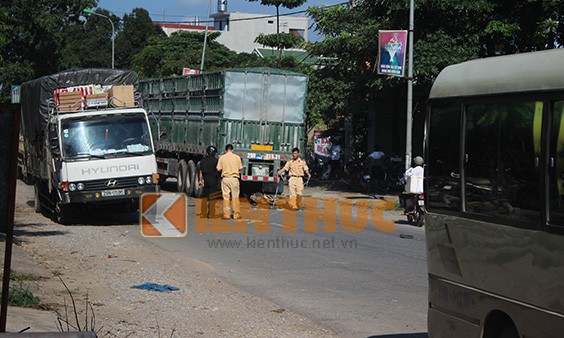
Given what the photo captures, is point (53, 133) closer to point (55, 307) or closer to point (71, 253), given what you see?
point (71, 253)

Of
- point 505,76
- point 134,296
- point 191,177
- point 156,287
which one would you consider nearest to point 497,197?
point 505,76

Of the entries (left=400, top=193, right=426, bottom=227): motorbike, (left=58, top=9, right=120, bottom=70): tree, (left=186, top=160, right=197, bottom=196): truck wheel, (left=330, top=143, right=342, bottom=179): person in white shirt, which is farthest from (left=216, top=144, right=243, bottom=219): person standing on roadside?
(left=58, top=9, right=120, bottom=70): tree

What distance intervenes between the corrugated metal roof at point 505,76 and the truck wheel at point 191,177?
2177 cm

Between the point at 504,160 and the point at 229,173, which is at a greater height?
the point at 504,160

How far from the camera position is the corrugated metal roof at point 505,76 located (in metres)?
5.75

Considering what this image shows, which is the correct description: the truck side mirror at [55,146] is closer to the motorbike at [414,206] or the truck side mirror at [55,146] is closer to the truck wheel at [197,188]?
the motorbike at [414,206]

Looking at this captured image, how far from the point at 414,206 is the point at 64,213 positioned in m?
8.02

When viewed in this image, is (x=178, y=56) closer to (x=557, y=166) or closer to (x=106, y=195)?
(x=106, y=195)

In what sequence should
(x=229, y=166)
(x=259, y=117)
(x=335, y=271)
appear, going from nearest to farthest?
1. (x=335, y=271)
2. (x=229, y=166)
3. (x=259, y=117)

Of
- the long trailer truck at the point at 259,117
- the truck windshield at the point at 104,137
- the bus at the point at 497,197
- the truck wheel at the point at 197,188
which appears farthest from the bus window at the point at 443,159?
the truck wheel at the point at 197,188

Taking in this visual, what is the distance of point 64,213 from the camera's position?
64.8ft

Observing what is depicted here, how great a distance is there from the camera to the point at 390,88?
1188 inches

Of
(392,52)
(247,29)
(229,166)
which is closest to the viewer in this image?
(229,166)

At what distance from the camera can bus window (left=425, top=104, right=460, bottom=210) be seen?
6.95 metres
